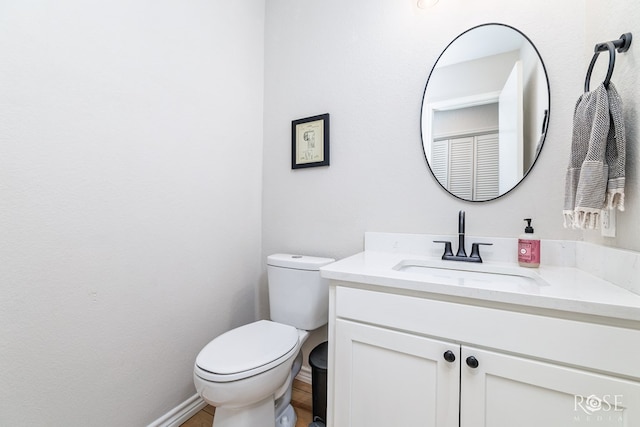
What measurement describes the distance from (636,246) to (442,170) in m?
Answer: 0.68

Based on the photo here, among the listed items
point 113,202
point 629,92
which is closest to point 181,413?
point 113,202

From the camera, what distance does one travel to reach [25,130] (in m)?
0.86

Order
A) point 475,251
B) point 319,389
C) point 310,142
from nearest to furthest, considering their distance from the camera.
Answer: point 475,251, point 319,389, point 310,142

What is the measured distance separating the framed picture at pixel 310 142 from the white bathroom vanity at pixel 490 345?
769 mm

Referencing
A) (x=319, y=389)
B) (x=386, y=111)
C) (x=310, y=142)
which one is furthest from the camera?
(x=310, y=142)

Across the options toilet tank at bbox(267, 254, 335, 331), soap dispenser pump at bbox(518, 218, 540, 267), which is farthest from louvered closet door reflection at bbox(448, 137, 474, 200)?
toilet tank at bbox(267, 254, 335, 331)

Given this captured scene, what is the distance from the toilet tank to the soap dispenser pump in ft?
2.75

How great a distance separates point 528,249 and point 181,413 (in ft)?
5.70

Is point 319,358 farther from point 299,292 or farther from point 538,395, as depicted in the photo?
point 538,395

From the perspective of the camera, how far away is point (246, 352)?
109cm

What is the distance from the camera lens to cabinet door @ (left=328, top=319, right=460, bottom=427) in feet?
2.58

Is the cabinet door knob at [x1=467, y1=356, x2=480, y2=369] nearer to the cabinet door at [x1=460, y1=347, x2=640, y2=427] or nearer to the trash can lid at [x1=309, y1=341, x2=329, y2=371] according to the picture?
the cabinet door at [x1=460, y1=347, x2=640, y2=427]

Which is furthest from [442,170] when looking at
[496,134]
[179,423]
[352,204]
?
[179,423]

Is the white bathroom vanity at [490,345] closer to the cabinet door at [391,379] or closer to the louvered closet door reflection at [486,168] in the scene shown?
the cabinet door at [391,379]
